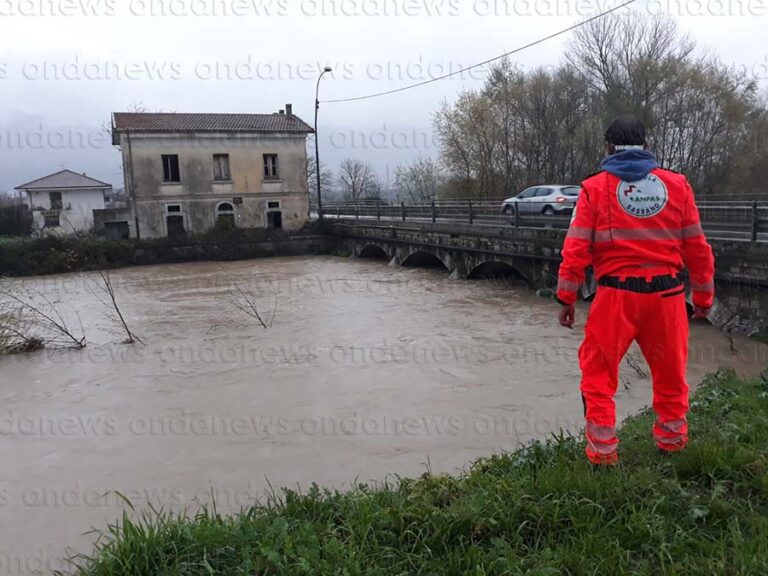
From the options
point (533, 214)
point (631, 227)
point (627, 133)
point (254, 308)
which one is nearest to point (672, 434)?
point (631, 227)

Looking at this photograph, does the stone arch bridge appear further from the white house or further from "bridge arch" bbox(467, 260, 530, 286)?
the white house

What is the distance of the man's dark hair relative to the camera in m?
3.84

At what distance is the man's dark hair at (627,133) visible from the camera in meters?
3.84

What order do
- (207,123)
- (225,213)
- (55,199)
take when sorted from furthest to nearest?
1. (55,199)
2. (207,123)
3. (225,213)

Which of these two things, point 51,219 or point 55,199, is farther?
point 55,199

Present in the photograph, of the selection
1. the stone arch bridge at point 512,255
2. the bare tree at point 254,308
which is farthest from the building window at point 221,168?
the bare tree at point 254,308

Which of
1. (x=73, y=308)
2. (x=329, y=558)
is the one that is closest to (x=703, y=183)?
(x=73, y=308)

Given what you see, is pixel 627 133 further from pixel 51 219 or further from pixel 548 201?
pixel 51 219

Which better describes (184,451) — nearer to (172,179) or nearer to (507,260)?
(507,260)

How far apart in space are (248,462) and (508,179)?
35.8 meters

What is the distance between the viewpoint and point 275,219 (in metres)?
38.1

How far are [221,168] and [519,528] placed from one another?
119 feet

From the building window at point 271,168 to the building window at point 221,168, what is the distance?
2.19 m

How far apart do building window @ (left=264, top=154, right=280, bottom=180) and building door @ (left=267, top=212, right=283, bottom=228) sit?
2157 millimetres
